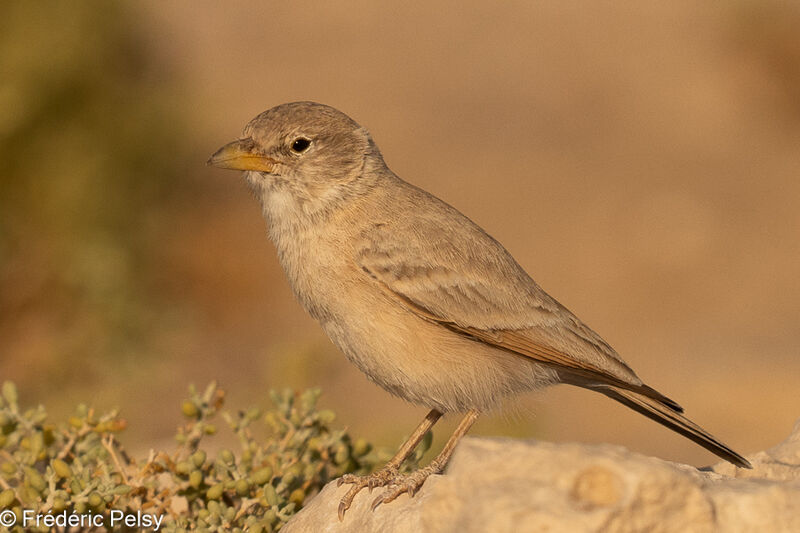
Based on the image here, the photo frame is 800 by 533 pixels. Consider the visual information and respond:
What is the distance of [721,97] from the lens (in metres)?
17.9

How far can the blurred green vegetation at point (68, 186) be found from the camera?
7645mm

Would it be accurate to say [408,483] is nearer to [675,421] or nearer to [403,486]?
[403,486]

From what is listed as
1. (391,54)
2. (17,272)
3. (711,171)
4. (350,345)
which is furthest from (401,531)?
(391,54)

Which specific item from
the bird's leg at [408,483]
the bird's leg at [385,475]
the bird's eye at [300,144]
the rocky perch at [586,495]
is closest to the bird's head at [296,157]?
the bird's eye at [300,144]

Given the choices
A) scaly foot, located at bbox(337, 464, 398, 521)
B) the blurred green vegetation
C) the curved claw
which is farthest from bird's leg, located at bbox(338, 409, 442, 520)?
the blurred green vegetation

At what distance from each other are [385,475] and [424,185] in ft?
34.1

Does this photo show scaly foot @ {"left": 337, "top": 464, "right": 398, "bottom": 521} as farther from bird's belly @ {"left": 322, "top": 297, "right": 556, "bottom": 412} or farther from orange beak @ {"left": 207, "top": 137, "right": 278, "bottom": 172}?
orange beak @ {"left": 207, "top": 137, "right": 278, "bottom": 172}

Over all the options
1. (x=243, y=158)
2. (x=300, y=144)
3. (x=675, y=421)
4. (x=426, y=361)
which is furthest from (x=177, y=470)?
(x=675, y=421)

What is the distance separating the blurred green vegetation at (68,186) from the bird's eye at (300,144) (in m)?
3.90

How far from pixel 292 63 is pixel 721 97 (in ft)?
27.2

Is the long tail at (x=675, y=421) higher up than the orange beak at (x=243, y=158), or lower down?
lower down

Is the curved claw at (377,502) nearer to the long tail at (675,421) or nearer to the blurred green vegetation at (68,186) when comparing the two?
the long tail at (675,421)

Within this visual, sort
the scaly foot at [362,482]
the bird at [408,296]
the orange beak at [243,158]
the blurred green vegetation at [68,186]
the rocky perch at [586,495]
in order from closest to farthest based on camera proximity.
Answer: the rocky perch at [586,495]
the scaly foot at [362,482]
the bird at [408,296]
the orange beak at [243,158]
the blurred green vegetation at [68,186]

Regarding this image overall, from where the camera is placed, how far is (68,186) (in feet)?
26.0
